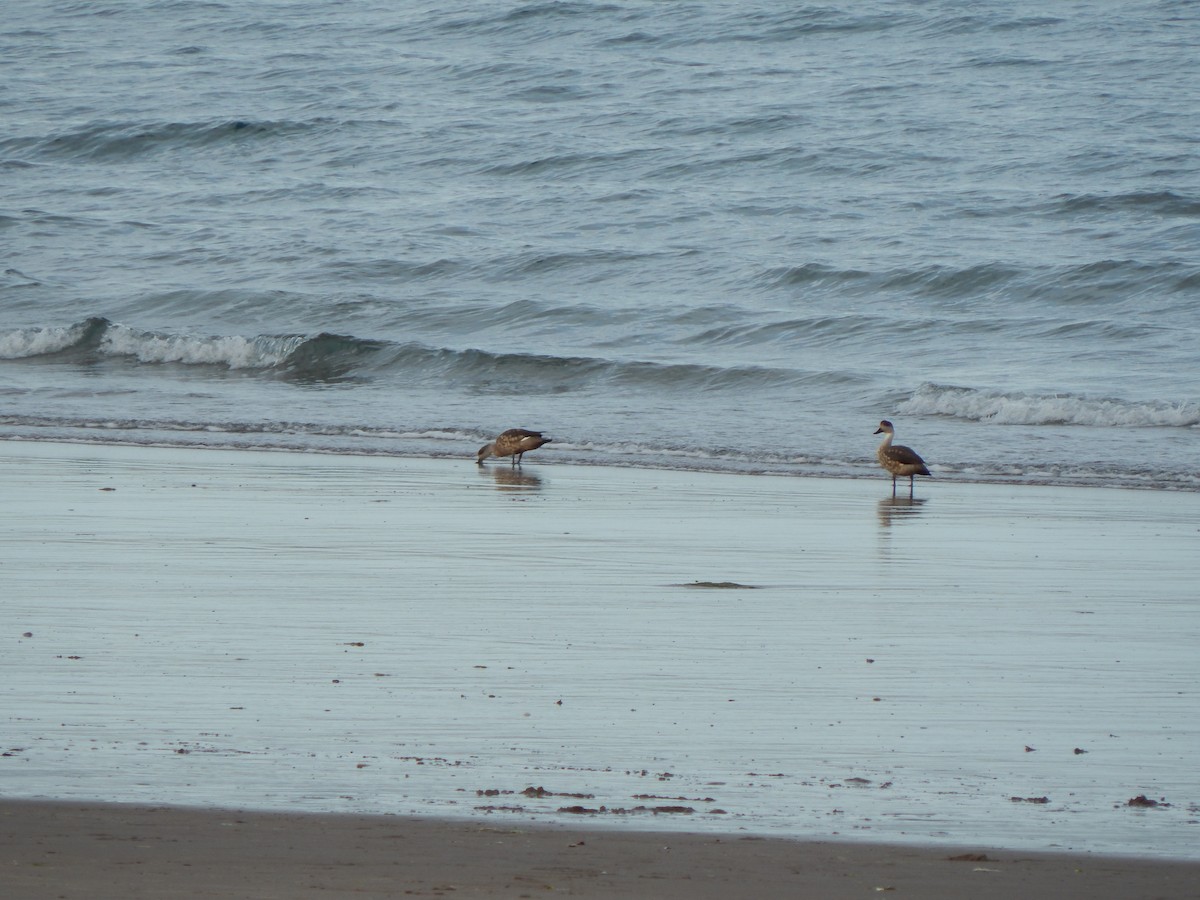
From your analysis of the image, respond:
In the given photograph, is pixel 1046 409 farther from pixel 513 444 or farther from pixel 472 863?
pixel 472 863

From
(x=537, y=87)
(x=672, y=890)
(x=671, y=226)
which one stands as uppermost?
(x=537, y=87)

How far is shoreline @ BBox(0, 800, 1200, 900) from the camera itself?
3.54m

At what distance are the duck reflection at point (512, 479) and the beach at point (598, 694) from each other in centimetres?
171

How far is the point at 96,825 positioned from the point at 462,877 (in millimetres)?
933

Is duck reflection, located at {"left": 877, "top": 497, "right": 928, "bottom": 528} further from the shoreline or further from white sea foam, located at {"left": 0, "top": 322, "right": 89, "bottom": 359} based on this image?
white sea foam, located at {"left": 0, "top": 322, "right": 89, "bottom": 359}

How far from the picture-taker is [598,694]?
17.4 feet

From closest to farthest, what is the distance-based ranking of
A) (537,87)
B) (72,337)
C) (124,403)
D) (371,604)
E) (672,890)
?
(672,890) → (371,604) → (124,403) → (72,337) → (537,87)

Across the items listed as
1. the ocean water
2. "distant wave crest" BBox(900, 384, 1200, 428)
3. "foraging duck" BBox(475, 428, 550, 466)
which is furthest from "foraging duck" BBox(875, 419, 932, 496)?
"distant wave crest" BBox(900, 384, 1200, 428)

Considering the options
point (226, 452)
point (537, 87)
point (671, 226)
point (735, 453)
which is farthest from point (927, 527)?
point (537, 87)

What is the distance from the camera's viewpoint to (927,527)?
32.0 feet

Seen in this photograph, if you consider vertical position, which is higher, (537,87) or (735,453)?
(537,87)

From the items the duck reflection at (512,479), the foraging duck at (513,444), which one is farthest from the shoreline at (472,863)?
the foraging duck at (513,444)

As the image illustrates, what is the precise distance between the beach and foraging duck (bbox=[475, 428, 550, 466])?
3377mm

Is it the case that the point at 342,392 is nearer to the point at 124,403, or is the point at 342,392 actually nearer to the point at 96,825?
the point at 124,403
